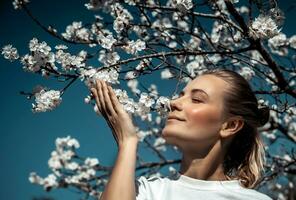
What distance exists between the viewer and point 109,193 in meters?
1.27

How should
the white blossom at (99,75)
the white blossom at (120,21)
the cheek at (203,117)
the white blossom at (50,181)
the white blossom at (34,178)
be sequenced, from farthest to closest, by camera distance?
the white blossom at (34,178)
the white blossom at (50,181)
the white blossom at (120,21)
the white blossom at (99,75)
the cheek at (203,117)

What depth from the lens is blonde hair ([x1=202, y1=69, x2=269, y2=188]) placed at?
6.03ft

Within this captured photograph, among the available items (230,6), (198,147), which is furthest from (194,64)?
(198,147)

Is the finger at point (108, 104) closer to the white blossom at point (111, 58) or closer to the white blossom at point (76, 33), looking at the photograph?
the white blossom at point (111, 58)

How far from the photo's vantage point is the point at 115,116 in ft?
4.58

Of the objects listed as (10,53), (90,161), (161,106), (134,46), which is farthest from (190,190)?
(90,161)

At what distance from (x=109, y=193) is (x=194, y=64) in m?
3.53

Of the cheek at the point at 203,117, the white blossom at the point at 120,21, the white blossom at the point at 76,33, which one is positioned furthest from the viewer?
the white blossom at the point at 76,33

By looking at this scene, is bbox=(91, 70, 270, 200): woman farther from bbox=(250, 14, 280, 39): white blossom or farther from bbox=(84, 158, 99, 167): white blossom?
bbox=(84, 158, 99, 167): white blossom

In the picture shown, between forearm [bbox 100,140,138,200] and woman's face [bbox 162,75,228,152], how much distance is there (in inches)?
10.9

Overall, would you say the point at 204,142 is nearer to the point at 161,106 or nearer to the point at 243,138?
the point at 243,138

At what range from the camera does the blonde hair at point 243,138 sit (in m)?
1.84

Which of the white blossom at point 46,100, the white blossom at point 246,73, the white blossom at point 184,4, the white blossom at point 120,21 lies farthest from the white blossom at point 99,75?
the white blossom at point 246,73

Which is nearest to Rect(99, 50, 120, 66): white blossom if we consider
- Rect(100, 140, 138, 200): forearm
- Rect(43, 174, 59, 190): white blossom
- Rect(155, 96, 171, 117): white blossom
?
Rect(155, 96, 171, 117): white blossom
